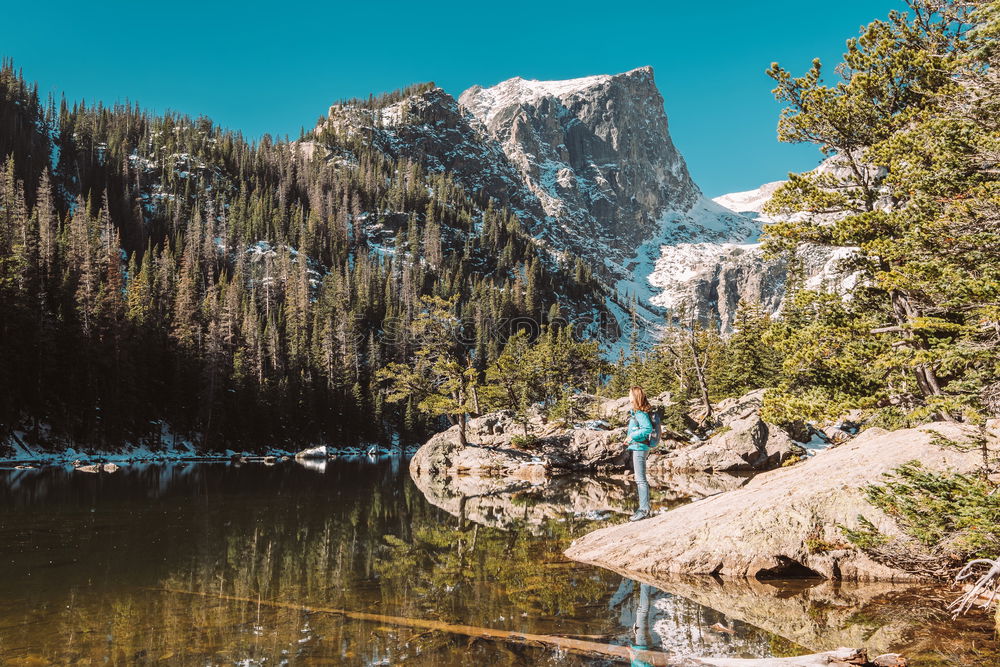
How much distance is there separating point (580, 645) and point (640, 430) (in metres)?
5.65

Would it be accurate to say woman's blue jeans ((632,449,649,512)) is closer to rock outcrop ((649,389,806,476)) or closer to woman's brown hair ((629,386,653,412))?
woman's brown hair ((629,386,653,412))

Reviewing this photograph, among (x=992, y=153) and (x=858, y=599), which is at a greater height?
(x=992, y=153)

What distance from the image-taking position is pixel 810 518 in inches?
339

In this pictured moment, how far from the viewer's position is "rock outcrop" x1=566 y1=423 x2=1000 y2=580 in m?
8.30


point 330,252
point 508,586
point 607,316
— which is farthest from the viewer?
point 607,316

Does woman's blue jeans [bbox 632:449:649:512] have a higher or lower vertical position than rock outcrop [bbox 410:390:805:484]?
higher

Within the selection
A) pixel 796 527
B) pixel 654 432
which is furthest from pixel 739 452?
pixel 796 527

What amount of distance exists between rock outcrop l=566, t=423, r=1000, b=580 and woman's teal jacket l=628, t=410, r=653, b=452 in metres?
1.59

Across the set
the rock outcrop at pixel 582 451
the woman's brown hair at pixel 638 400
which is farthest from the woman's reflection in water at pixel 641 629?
the rock outcrop at pixel 582 451

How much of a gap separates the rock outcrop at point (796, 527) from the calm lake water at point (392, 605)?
48 cm

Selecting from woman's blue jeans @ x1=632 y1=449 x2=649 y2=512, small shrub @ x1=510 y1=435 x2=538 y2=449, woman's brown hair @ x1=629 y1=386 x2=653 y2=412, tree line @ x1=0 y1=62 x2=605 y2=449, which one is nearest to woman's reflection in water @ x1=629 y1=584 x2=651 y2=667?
woman's blue jeans @ x1=632 y1=449 x2=649 y2=512

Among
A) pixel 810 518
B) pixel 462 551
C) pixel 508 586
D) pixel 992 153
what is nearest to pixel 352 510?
pixel 462 551

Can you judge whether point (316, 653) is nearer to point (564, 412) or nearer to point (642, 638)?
point (642, 638)

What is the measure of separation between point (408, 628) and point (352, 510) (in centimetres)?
1209
